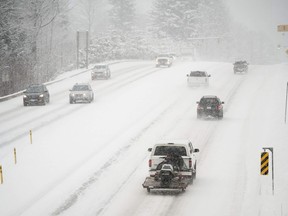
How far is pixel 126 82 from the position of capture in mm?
59750

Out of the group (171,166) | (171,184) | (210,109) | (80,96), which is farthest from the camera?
(80,96)

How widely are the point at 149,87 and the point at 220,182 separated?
107 feet

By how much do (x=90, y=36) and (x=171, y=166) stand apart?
321 feet

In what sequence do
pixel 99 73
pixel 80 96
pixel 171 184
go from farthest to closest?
1. pixel 99 73
2. pixel 80 96
3. pixel 171 184

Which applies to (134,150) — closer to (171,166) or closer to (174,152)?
(174,152)

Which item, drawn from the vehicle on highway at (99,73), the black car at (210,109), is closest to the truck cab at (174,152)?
the black car at (210,109)

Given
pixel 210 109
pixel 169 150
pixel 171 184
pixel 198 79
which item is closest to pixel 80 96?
pixel 210 109

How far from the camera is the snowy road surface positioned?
2016cm

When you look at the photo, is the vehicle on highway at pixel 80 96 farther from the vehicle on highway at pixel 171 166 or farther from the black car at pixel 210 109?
the vehicle on highway at pixel 171 166

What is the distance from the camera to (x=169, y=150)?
22.1 m

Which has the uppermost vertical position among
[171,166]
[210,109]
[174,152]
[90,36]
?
[90,36]

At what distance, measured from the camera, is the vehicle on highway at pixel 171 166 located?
2053 centimetres

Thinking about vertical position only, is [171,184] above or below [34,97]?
above

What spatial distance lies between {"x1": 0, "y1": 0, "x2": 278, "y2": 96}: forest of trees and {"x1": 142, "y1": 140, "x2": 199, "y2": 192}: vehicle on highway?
1420 inches
